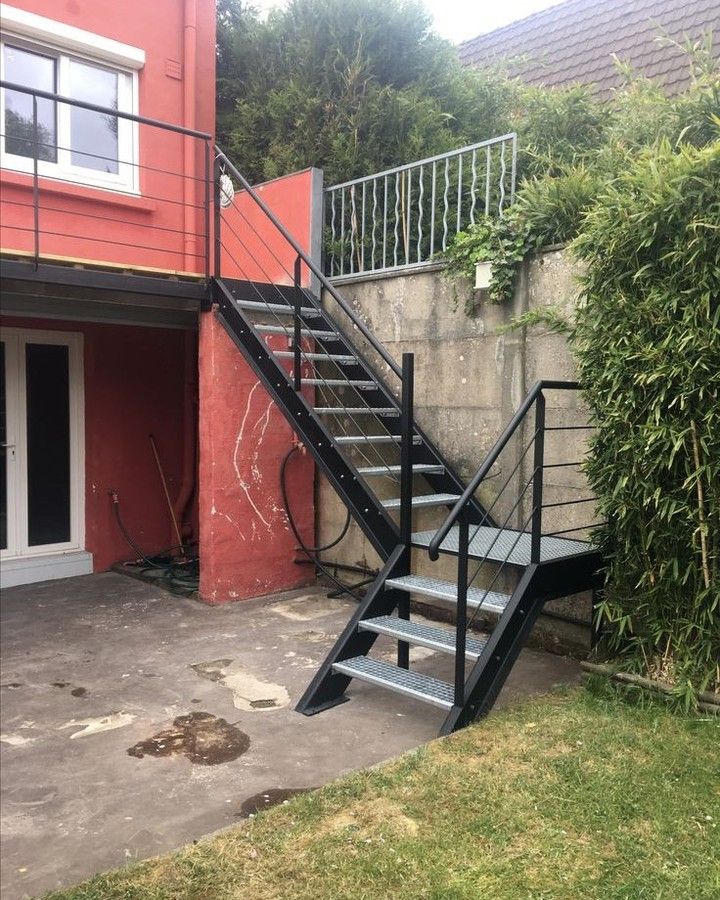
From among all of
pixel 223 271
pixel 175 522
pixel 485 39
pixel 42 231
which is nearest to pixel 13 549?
pixel 175 522

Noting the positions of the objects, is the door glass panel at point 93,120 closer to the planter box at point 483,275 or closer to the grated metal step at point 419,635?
the planter box at point 483,275

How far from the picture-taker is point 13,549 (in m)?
6.73

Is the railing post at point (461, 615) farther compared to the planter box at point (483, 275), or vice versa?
the planter box at point (483, 275)

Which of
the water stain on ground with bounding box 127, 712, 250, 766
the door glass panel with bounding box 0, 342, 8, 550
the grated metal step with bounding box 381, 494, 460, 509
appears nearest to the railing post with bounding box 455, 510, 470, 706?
the water stain on ground with bounding box 127, 712, 250, 766

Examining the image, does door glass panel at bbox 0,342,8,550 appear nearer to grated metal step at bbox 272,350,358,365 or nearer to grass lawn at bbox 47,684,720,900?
grated metal step at bbox 272,350,358,365

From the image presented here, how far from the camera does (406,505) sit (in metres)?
4.30

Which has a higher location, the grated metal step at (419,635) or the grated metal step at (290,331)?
the grated metal step at (290,331)

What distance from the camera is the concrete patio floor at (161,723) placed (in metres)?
2.89

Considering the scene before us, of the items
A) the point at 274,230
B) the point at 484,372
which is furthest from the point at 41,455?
the point at 484,372

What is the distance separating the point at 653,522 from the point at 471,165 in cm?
330

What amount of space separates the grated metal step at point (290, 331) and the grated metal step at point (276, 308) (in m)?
0.12

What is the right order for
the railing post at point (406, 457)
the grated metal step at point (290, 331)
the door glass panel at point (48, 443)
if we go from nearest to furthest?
the railing post at point (406, 457) < the grated metal step at point (290, 331) < the door glass panel at point (48, 443)

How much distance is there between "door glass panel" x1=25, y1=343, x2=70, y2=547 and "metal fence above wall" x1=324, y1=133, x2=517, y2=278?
2.63 m

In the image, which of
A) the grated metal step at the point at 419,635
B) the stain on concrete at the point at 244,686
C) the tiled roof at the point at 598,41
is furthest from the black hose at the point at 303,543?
the tiled roof at the point at 598,41
